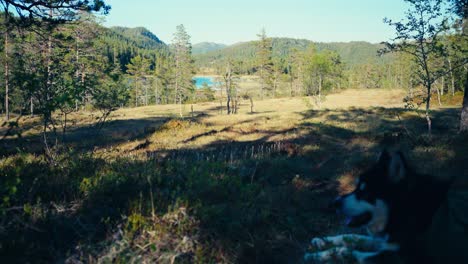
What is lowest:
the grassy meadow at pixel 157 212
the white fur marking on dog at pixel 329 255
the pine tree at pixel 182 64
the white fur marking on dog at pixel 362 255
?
the white fur marking on dog at pixel 329 255

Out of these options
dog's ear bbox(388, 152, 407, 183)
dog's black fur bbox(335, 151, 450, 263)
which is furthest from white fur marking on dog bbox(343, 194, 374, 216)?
dog's ear bbox(388, 152, 407, 183)

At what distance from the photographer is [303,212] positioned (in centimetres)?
575

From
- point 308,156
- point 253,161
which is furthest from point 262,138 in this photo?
point 253,161

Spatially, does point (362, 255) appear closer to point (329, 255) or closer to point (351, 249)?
point (351, 249)

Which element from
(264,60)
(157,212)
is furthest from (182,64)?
(157,212)

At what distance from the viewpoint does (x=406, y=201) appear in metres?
3.38

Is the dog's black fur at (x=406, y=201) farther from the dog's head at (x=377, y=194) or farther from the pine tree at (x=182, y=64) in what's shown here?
the pine tree at (x=182, y=64)

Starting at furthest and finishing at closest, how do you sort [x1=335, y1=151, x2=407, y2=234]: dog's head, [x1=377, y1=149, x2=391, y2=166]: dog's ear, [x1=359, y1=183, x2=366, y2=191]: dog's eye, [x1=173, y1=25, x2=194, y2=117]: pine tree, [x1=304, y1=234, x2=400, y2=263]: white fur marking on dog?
[x1=173, y1=25, x2=194, y2=117]: pine tree
[x1=359, y1=183, x2=366, y2=191]: dog's eye
[x1=304, y1=234, x2=400, y2=263]: white fur marking on dog
[x1=377, y1=149, x2=391, y2=166]: dog's ear
[x1=335, y1=151, x2=407, y2=234]: dog's head

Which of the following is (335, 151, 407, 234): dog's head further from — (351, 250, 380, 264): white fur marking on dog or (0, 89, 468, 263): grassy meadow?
(0, 89, 468, 263): grassy meadow

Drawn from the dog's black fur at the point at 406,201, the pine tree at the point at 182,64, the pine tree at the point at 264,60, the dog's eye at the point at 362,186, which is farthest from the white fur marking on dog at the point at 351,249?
the pine tree at the point at 264,60

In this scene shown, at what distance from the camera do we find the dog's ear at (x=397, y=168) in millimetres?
3231

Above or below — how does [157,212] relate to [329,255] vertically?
above

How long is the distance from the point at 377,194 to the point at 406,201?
1.04 feet

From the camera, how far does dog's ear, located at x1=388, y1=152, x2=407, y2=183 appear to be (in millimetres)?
3231
